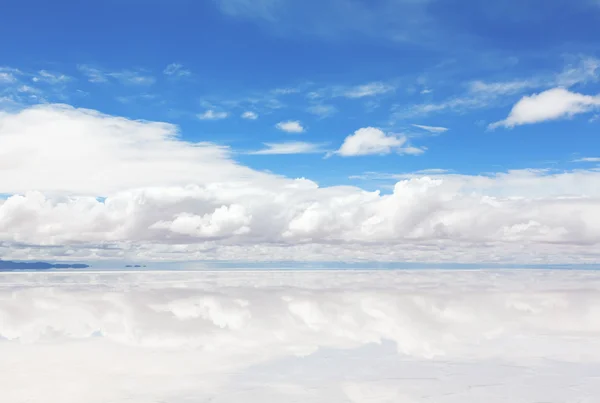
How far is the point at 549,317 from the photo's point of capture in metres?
25.8

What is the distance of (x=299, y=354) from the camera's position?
16625 millimetres

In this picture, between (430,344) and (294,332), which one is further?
(294,332)

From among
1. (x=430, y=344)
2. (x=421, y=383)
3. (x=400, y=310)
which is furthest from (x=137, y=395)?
(x=400, y=310)

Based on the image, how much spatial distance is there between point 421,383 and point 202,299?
2414 cm

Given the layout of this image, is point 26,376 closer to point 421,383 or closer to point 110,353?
point 110,353

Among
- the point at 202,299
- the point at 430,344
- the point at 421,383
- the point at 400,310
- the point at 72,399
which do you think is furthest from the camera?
the point at 202,299

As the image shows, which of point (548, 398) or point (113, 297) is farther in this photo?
point (113, 297)

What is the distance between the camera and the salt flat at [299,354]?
489 inches

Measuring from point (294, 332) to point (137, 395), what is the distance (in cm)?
931

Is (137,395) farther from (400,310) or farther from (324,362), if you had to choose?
(400,310)

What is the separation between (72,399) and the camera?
38.6 feet

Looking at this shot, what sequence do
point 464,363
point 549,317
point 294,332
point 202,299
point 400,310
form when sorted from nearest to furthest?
point 464,363, point 294,332, point 549,317, point 400,310, point 202,299

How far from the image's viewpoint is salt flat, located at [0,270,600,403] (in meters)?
12.4

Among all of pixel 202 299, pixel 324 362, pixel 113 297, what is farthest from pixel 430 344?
pixel 113 297
